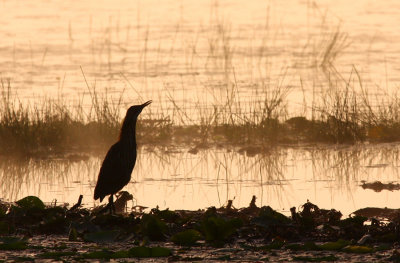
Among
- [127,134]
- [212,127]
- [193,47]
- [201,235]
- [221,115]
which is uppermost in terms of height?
[193,47]

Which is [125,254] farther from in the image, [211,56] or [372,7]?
[372,7]

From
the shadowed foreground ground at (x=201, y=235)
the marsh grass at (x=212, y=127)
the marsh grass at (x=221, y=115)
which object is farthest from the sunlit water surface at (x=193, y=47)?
the shadowed foreground ground at (x=201, y=235)

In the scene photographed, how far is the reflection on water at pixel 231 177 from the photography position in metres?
10.8

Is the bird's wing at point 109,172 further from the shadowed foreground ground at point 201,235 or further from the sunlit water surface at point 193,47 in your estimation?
the sunlit water surface at point 193,47

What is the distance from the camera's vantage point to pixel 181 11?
24.9 metres

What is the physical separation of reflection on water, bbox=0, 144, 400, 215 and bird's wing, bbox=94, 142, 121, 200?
76 cm

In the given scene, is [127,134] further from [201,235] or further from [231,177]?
[231,177]

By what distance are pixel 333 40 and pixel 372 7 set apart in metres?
6.81

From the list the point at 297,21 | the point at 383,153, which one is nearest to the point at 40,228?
the point at 383,153

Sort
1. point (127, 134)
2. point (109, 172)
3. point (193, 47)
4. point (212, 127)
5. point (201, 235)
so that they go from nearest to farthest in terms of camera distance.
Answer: point (201, 235), point (109, 172), point (127, 134), point (212, 127), point (193, 47)

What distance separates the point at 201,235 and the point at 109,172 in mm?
1533

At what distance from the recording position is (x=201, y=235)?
8680 millimetres

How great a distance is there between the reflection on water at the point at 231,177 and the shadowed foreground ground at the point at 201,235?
3.54 feet

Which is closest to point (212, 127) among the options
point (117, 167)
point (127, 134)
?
point (127, 134)
